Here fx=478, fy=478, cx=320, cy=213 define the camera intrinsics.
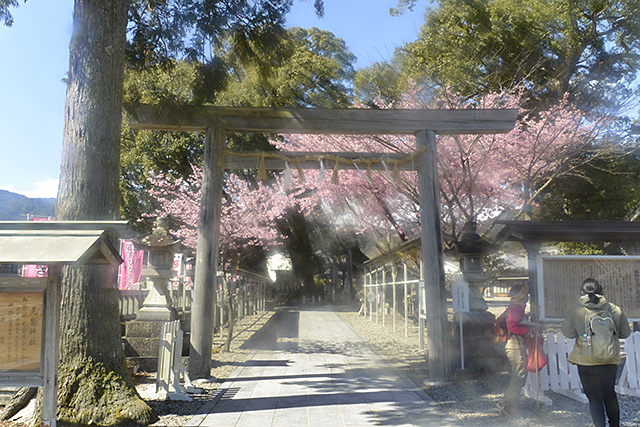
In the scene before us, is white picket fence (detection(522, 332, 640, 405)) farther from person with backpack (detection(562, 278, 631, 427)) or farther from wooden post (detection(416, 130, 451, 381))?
person with backpack (detection(562, 278, 631, 427))

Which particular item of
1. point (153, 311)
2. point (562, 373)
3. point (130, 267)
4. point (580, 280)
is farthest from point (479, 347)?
point (130, 267)

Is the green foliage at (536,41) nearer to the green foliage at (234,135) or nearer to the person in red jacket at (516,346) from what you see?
the green foliage at (234,135)

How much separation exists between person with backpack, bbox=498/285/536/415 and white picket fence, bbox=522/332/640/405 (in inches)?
33.1

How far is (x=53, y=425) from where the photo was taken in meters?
3.76

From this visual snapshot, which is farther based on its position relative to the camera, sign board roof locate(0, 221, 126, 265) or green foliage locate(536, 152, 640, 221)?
green foliage locate(536, 152, 640, 221)

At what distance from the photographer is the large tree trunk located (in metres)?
4.84

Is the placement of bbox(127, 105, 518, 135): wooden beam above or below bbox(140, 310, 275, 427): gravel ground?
above

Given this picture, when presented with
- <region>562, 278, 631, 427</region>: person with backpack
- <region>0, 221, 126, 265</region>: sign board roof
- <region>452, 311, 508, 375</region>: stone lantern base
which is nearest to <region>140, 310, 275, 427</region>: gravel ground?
<region>0, 221, 126, 265</region>: sign board roof

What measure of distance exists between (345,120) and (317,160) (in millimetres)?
779

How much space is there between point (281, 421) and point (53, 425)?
87.7 inches

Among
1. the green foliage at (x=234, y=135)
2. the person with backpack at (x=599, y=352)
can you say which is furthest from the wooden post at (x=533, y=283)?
the green foliage at (x=234, y=135)

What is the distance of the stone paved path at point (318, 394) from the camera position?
16.9 ft

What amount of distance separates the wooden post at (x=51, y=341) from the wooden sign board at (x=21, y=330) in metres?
0.08

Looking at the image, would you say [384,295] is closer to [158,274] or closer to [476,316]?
[476,316]
